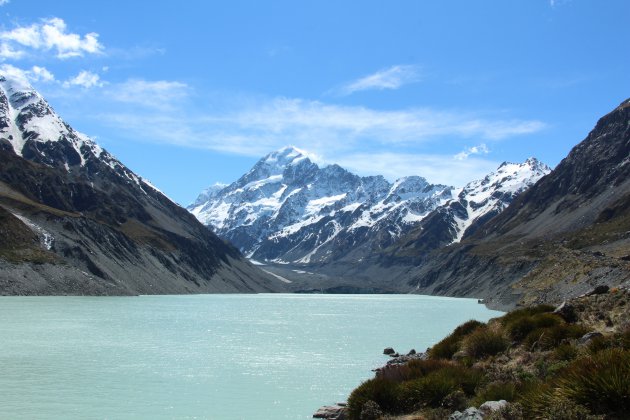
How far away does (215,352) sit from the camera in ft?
176

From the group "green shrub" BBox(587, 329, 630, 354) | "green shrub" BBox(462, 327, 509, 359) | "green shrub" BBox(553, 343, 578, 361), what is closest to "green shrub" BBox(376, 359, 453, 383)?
"green shrub" BBox(553, 343, 578, 361)

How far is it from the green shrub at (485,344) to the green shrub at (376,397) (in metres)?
8.32

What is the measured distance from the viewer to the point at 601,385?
1469 cm

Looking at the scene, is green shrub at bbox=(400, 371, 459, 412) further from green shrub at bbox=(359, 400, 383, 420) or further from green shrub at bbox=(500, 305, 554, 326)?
green shrub at bbox=(500, 305, 554, 326)

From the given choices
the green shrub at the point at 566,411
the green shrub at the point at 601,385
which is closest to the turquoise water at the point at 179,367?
the green shrub at the point at 601,385

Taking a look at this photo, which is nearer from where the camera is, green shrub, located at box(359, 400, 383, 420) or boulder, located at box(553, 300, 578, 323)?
green shrub, located at box(359, 400, 383, 420)

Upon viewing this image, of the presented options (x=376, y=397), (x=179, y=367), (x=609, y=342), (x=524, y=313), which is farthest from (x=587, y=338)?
(x=179, y=367)

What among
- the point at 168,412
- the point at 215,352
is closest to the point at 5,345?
the point at 215,352

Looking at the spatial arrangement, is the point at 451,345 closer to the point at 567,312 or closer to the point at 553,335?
the point at 567,312

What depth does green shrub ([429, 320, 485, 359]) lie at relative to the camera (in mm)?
31861

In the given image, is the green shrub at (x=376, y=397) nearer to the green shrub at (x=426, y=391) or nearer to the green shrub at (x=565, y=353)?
the green shrub at (x=426, y=391)

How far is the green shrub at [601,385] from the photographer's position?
14453mm

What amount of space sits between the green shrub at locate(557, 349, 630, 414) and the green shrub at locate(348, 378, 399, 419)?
284 inches

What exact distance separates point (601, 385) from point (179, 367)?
34240mm
